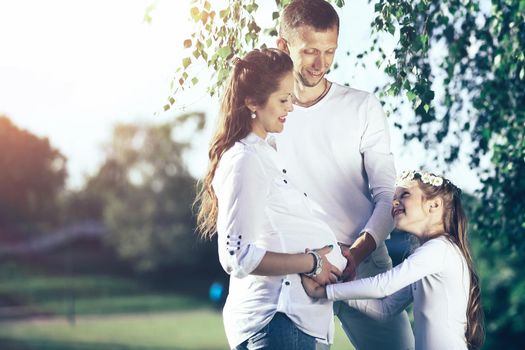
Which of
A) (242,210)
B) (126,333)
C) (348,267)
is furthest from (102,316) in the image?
(242,210)

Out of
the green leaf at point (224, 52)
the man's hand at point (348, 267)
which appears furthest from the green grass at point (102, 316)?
the man's hand at point (348, 267)

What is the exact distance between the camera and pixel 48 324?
33844 mm

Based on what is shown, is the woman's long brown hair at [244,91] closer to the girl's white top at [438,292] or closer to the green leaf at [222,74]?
the girl's white top at [438,292]

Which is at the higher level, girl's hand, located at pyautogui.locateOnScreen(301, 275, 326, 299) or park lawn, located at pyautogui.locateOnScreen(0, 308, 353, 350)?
girl's hand, located at pyautogui.locateOnScreen(301, 275, 326, 299)

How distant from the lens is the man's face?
10.4 ft

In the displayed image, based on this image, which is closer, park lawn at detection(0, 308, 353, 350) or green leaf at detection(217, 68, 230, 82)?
green leaf at detection(217, 68, 230, 82)

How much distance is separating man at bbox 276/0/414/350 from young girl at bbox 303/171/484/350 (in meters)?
0.08

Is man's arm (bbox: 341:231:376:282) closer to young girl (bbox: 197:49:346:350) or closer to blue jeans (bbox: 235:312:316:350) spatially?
young girl (bbox: 197:49:346:350)

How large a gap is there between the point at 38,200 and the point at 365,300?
43545mm

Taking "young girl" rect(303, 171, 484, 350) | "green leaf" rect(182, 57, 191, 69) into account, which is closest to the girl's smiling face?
"young girl" rect(303, 171, 484, 350)

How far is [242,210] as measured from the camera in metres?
2.61

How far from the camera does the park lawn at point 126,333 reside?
25.9 m

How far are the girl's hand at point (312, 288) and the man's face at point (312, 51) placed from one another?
2.50ft

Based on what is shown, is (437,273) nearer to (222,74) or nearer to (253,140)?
(253,140)
